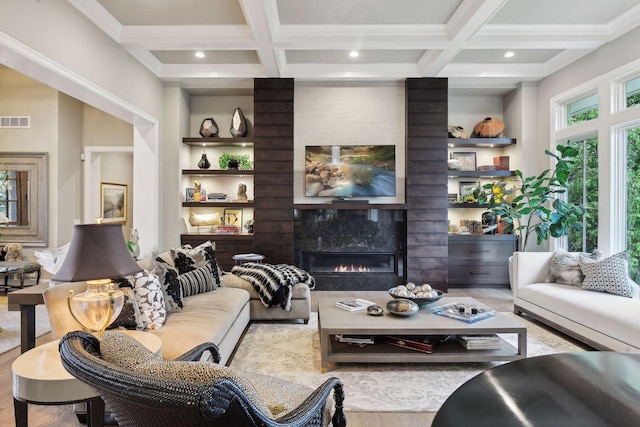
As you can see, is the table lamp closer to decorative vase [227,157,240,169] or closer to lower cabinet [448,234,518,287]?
decorative vase [227,157,240,169]

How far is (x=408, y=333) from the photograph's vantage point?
8.42ft

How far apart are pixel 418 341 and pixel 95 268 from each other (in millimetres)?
2207

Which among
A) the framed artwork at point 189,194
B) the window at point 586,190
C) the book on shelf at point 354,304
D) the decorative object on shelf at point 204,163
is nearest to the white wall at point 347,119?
the decorative object on shelf at point 204,163

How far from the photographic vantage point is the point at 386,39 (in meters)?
4.17

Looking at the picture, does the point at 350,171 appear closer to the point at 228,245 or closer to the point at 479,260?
the point at 228,245

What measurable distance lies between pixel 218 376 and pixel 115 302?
4.29 ft

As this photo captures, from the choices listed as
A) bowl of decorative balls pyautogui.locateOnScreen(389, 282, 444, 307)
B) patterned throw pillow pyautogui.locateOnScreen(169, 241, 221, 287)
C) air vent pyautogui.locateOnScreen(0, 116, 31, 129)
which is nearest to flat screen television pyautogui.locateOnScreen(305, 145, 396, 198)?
patterned throw pillow pyautogui.locateOnScreen(169, 241, 221, 287)

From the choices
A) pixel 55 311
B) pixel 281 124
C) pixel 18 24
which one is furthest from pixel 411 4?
pixel 55 311

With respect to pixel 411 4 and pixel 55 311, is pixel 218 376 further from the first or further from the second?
pixel 411 4

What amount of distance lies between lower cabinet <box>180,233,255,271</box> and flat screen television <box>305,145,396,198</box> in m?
1.17

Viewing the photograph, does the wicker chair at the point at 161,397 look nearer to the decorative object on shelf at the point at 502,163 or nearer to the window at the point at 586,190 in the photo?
the window at the point at 586,190

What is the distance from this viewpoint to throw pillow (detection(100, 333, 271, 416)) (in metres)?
0.78

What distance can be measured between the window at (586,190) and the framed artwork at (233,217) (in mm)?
4844

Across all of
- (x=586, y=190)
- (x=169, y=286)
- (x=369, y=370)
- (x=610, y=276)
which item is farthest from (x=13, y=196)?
(x=586, y=190)
